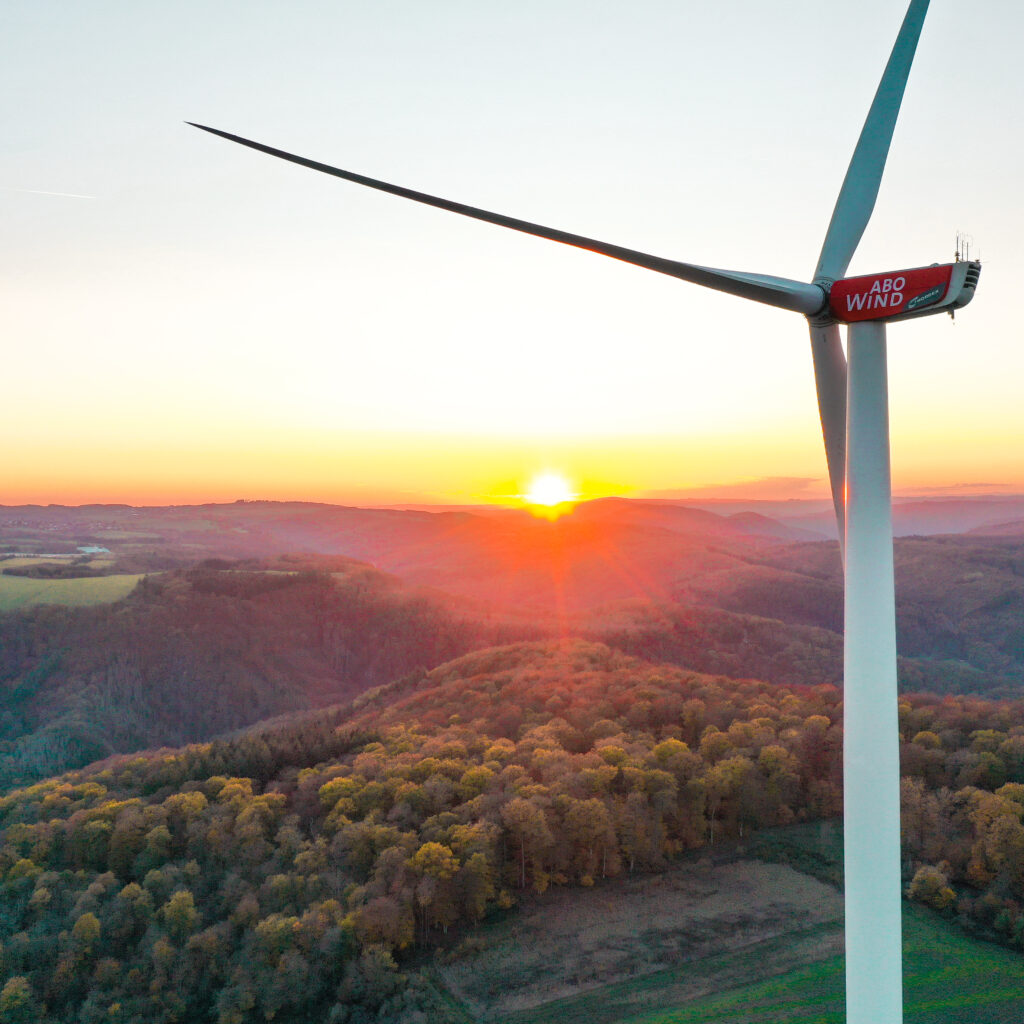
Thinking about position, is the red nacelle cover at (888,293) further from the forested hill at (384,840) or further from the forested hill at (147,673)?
the forested hill at (147,673)

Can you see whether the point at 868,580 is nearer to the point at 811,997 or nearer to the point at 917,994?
the point at 811,997

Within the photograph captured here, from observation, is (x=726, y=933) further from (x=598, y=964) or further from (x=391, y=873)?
(x=391, y=873)

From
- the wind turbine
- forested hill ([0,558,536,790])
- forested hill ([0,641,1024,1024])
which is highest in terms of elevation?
the wind turbine

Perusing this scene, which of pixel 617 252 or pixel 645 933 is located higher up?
pixel 617 252

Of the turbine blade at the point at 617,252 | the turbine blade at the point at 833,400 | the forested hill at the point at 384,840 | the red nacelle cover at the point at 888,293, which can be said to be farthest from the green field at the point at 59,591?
the red nacelle cover at the point at 888,293

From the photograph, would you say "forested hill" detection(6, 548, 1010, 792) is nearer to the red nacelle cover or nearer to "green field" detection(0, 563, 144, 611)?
"green field" detection(0, 563, 144, 611)

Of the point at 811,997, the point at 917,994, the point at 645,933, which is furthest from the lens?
the point at 645,933

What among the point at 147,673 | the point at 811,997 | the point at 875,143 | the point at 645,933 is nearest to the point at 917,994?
the point at 811,997

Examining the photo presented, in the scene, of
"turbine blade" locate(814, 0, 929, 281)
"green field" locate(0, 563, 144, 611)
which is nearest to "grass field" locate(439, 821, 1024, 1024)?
"turbine blade" locate(814, 0, 929, 281)
